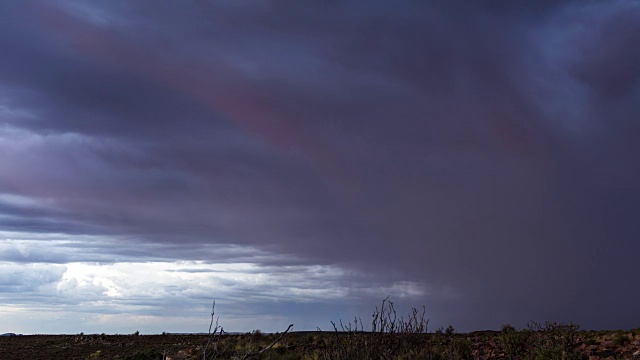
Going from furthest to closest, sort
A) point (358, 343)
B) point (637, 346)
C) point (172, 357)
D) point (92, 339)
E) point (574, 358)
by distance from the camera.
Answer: point (92, 339) → point (172, 357) → point (637, 346) → point (574, 358) → point (358, 343)

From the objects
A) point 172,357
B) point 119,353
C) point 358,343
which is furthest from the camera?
point 119,353

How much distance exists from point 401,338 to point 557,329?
9103 millimetres

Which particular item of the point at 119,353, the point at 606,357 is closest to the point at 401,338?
the point at 606,357

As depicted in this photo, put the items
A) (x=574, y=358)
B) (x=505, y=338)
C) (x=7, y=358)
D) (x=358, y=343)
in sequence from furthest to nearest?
(x=7, y=358), (x=505, y=338), (x=574, y=358), (x=358, y=343)

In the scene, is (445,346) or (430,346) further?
(445,346)

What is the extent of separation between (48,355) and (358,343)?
4049 cm

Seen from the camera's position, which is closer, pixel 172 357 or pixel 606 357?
pixel 606 357

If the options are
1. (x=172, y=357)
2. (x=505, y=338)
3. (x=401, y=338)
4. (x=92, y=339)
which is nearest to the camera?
(x=401, y=338)

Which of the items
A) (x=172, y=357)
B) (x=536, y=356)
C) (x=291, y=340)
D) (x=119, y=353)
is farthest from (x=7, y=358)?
(x=536, y=356)

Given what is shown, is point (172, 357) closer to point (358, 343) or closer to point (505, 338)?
point (505, 338)

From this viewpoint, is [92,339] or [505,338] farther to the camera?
[92,339]

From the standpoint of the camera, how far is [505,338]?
20.0m

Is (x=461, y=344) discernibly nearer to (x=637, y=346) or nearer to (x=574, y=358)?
(x=574, y=358)

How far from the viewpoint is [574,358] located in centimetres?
Answer: 1712
